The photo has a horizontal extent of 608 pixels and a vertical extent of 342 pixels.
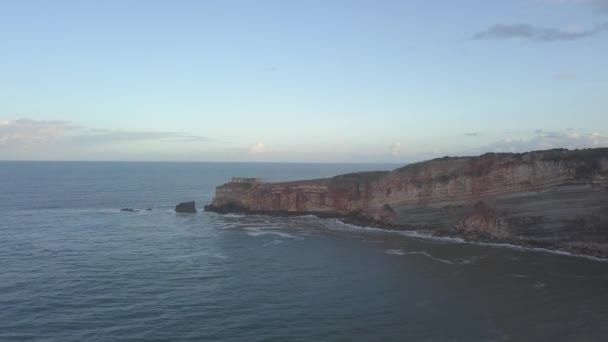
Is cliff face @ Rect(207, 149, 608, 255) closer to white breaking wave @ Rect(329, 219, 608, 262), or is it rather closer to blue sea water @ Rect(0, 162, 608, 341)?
white breaking wave @ Rect(329, 219, 608, 262)

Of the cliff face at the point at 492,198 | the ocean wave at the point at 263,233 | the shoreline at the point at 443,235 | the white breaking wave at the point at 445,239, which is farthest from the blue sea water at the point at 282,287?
the cliff face at the point at 492,198

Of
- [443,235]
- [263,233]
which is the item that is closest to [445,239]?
[443,235]

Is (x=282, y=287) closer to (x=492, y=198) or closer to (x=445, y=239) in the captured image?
(x=445, y=239)

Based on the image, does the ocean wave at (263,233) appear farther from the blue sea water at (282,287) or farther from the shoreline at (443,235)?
the shoreline at (443,235)

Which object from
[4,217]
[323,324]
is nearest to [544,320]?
[323,324]

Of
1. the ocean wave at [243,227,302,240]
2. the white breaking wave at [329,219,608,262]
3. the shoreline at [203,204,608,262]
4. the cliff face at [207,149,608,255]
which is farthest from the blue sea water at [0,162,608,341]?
the cliff face at [207,149,608,255]

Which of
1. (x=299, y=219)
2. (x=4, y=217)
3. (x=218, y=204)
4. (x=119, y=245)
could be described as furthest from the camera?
(x=218, y=204)

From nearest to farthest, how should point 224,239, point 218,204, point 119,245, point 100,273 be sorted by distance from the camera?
A: point 100,273 < point 119,245 < point 224,239 < point 218,204

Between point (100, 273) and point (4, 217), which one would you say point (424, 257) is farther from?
point (4, 217)
